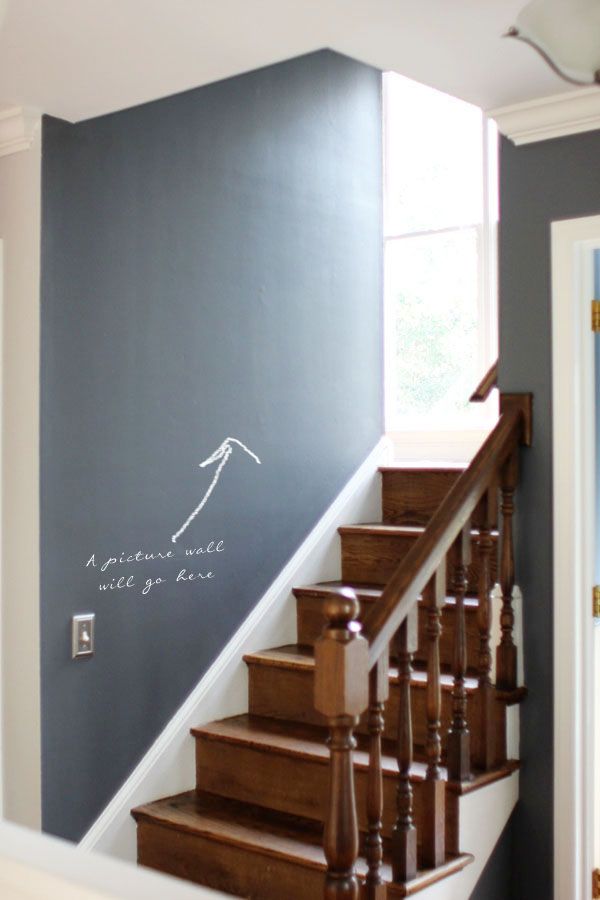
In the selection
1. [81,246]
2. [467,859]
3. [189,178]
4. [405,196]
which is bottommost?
[467,859]

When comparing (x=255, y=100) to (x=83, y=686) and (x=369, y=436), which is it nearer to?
(x=369, y=436)

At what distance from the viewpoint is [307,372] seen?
4.13m

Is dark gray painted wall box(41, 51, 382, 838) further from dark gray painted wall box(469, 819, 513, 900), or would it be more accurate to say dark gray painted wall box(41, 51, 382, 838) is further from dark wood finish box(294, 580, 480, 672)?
dark gray painted wall box(469, 819, 513, 900)

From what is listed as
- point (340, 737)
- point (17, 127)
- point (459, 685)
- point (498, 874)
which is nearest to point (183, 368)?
point (17, 127)

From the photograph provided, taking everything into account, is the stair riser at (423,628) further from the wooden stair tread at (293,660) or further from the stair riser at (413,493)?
the stair riser at (413,493)

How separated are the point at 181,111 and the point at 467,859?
246 cm

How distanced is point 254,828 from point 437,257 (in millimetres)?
2832

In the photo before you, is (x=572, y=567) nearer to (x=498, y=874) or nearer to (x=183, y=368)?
(x=498, y=874)

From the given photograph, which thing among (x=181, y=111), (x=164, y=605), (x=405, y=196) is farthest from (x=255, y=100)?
(x=164, y=605)

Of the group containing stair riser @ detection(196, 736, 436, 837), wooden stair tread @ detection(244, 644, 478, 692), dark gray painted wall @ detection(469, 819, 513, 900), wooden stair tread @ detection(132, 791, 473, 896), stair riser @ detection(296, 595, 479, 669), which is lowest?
dark gray painted wall @ detection(469, 819, 513, 900)

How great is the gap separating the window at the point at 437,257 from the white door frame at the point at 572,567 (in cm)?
177

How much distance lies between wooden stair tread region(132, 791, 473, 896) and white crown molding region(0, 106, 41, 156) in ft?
6.69

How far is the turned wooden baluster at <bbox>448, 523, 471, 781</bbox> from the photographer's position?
2898mm

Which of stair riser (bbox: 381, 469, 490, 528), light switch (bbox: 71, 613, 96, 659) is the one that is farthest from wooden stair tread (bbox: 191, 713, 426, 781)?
stair riser (bbox: 381, 469, 490, 528)
